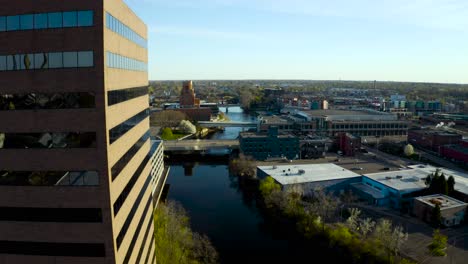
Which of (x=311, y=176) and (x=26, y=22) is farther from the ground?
(x=26, y=22)

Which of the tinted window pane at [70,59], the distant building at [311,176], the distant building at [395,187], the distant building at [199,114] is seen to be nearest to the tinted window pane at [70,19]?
the tinted window pane at [70,59]

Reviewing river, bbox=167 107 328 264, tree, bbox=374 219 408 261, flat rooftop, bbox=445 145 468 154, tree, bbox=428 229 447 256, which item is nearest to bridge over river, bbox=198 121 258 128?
river, bbox=167 107 328 264

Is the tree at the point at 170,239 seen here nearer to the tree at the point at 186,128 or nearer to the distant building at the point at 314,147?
the distant building at the point at 314,147

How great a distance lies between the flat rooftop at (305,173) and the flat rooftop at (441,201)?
13039 mm

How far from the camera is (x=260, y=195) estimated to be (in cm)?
6144

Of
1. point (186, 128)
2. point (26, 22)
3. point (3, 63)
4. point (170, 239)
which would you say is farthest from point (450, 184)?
point (186, 128)

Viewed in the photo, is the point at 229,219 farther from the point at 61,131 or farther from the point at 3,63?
the point at 3,63

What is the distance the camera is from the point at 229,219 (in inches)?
2053

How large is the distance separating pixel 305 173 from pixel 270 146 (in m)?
19.5

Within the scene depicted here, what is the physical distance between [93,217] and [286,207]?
3552cm

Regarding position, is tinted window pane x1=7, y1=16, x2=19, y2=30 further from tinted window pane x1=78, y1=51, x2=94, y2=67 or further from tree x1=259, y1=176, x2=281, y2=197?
tree x1=259, y1=176, x2=281, y2=197

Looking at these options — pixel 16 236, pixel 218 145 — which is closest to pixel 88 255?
pixel 16 236

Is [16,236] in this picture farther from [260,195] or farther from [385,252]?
[260,195]

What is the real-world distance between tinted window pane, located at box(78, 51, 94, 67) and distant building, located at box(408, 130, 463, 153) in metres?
92.0
